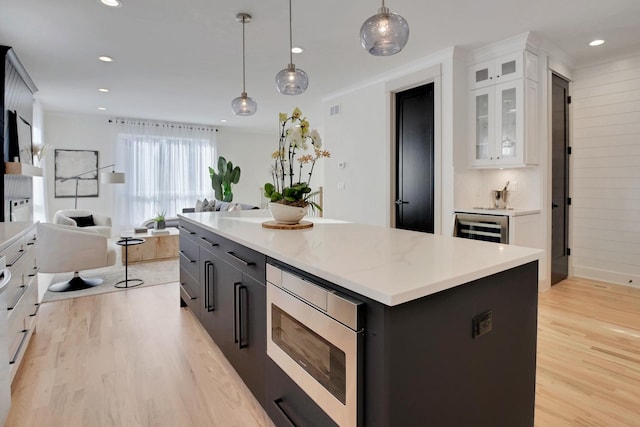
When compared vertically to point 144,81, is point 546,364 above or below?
below

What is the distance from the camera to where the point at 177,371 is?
7.50ft

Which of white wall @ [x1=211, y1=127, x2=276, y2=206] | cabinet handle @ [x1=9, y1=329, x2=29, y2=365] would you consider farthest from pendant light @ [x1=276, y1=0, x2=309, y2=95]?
white wall @ [x1=211, y1=127, x2=276, y2=206]

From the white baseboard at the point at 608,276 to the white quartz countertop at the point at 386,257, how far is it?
372 cm

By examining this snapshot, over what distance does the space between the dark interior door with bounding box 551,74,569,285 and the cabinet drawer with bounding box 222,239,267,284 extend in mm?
3846

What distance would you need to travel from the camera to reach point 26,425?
1.76 metres

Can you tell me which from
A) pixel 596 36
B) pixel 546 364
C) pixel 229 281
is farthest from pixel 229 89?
pixel 546 364

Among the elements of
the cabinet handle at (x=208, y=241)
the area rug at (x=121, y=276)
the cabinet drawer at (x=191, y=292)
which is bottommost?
the area rug at (x=121, y=276)

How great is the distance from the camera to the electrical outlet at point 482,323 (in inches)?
48.1

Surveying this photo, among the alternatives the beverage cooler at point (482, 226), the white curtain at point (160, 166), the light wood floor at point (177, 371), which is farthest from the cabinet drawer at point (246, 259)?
the white curtain at point (160, 166)

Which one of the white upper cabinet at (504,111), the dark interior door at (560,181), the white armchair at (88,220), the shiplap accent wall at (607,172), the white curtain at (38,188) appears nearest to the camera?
the white upper cabinet at (504,111)

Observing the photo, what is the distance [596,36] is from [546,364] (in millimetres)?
3364

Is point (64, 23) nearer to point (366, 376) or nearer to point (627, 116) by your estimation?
point (366, 376)

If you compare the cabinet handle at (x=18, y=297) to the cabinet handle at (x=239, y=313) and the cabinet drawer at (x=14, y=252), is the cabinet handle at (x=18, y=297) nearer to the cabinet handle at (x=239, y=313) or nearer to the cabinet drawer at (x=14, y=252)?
the cabinet drawer at (x=14, y=252)

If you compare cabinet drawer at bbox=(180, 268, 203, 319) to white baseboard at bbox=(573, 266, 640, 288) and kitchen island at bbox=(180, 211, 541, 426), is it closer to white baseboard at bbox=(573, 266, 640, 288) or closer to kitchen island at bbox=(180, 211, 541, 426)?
kitchen island at bbox=(180, 211, 541, 426)
